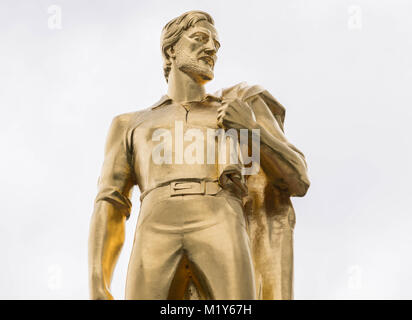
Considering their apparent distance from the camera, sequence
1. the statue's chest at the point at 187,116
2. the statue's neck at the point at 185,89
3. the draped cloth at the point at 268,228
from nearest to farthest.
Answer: the draped cloth at the point at 268,228, the statue's chest at the point at 187,116, the statue's neck at the point at 185,89

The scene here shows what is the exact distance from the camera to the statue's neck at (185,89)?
10.7 metres

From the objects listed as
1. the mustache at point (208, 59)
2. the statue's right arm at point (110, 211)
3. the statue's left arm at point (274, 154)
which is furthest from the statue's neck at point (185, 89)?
the statue's right arm at point (110, 211)

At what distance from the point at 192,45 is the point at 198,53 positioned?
0.36ft

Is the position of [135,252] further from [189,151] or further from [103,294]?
[189,151]

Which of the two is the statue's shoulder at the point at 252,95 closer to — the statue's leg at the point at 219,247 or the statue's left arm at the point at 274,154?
the statue's left arm at the point at 274,154

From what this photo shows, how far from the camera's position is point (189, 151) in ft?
32.3

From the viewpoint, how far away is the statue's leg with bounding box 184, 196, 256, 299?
908 centimetres

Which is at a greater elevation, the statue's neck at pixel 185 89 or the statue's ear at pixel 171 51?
the statue's ear at pixel 171 51

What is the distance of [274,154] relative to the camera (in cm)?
997

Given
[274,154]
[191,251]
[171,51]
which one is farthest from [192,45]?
[191,251]

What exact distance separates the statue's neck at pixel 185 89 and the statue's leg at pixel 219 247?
152 cm

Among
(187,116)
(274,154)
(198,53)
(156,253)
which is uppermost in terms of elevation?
(198,53)

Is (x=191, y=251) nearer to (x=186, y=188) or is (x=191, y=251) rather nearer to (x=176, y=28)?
(x=186, y=188)
